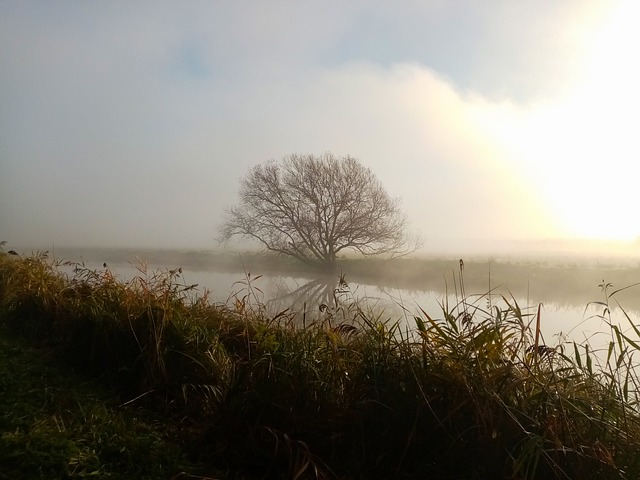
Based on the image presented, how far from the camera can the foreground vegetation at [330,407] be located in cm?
203

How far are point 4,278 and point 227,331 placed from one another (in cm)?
309

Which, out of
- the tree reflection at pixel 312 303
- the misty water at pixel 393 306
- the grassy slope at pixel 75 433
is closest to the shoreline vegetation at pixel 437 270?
the misty water at pixel 393 306

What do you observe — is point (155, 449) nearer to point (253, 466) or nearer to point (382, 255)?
point (253, 466)

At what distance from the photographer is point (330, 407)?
2.49 meters

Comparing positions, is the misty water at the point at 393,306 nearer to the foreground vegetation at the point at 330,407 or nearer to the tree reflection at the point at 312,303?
the tree reflection at the point at 312,303

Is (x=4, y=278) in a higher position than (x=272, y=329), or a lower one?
higher

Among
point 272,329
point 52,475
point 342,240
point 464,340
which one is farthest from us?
point 342,240

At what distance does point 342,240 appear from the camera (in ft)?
53.0

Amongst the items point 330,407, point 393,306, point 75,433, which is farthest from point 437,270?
point 75,433

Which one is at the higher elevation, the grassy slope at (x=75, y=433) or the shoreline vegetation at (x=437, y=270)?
the shoreline vegetation at (x=437, y=270)

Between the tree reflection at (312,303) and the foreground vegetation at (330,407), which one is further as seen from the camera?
the tree reflection at (312,303)

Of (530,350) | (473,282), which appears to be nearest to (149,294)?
(530,350)

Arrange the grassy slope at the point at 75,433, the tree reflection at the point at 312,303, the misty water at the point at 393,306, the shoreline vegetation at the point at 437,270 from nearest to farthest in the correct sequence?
the grassy slope at the point at 75,433
the tree reflection at the point at 312,303
the misty water at the point at 393,306
the shoreline vegetation at the point at 437,270

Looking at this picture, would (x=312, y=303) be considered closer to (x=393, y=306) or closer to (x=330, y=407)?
(x=393, y=306)
